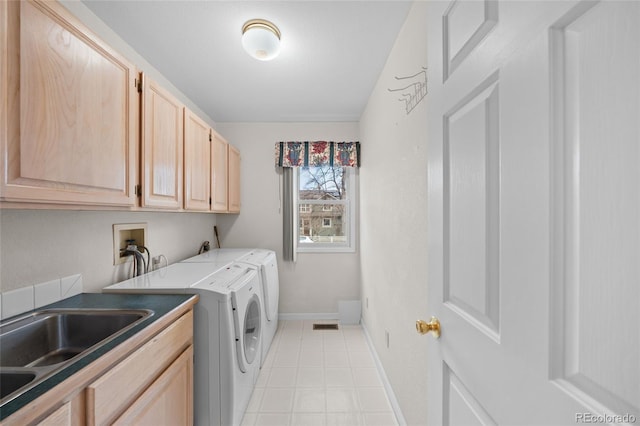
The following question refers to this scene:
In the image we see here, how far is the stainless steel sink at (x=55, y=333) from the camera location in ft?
3.43

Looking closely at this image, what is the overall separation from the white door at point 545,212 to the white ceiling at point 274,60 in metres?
1.15

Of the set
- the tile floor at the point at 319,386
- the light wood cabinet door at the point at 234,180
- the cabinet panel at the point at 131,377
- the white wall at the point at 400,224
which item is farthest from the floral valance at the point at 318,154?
the cabinet panel at the point at 131,377

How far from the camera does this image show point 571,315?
1.32 feet

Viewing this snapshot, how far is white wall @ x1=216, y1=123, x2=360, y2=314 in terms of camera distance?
135 inches

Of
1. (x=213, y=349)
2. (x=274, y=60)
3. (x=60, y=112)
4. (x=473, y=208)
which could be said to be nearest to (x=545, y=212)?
(x=473, y=208)

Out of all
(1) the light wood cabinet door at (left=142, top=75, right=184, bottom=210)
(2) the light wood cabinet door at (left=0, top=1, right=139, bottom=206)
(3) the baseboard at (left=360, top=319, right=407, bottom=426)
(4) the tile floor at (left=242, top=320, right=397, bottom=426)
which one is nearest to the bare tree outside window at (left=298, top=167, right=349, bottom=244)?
(4) the tile floor at (left=242, top=320, right=397, bottom=426)

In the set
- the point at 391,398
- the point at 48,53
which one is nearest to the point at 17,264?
the point at 48,53

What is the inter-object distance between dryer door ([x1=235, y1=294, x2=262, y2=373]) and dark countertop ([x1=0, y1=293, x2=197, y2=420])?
46 cm

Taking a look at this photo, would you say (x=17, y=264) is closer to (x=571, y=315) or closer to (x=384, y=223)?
(x=571, y=315)

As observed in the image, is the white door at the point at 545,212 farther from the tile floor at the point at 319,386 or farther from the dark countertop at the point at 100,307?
the tile floor at the point at 319,386

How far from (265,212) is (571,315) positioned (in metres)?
3.23

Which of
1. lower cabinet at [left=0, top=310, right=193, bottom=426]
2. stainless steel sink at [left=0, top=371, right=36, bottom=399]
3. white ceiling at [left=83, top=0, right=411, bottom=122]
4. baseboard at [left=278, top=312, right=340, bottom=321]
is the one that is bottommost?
baseboard at [left=278, top=312, right=340, bottom=321]

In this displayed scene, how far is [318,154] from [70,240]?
8.05 feet

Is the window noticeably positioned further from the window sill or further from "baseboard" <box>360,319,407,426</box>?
"baseboard" <box>360,319,407,426</box>
